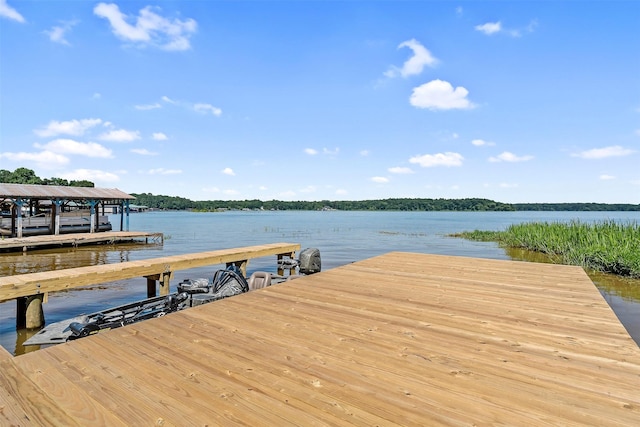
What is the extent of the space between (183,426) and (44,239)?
22609 mm

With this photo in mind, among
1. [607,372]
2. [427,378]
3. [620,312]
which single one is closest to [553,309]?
[607,372]

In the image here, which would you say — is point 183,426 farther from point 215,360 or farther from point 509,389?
point 509,389

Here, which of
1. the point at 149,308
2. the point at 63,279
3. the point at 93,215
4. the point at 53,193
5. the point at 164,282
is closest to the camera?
the point at 63,279

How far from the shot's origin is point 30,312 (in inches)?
256

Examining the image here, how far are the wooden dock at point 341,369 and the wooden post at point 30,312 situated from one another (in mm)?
4625

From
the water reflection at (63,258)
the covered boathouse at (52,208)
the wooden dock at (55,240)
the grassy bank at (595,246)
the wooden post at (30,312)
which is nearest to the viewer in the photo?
the wooden post at (30,312)

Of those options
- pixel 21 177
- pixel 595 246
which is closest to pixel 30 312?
pixel 595 246

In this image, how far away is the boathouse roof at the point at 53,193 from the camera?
2112cm

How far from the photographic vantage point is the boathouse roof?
832 inches

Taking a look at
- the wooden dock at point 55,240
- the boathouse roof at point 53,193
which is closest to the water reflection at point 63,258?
the wooden dock at point 55,240

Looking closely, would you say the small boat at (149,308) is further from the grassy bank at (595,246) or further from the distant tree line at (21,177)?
the distant tree line at (21,177)

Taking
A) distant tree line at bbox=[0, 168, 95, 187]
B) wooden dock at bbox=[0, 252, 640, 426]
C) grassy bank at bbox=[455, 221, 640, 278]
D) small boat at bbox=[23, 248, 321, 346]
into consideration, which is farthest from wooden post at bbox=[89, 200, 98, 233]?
distant tree line at bbox=[0, 168, 95, 187]

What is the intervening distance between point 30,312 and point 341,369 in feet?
22.3

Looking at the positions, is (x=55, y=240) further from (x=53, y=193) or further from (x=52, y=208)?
(x=52, y=208)
